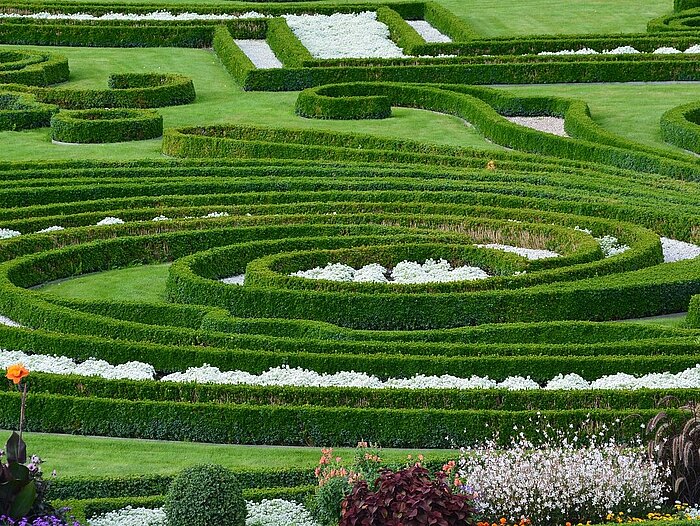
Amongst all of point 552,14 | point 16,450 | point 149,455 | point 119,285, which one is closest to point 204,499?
point 16,450

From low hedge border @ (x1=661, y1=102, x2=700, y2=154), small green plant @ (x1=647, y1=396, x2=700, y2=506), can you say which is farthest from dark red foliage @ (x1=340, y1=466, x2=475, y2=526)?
low hedge border @ (x1=661, y1=102, x2=700, y2=154)

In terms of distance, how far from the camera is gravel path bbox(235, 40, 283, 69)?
169 ft

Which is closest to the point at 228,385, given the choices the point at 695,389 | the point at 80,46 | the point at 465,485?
the point at 465,485

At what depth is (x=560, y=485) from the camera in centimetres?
1590

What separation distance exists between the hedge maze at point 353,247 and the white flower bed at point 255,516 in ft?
3.00

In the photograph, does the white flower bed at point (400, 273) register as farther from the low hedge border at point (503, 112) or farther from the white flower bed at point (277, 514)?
the low hedge border at point (503, 112)

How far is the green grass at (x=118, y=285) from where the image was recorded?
2633 centimetres

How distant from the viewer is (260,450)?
733 inches

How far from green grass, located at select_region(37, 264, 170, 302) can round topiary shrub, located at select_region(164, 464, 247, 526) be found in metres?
11.1

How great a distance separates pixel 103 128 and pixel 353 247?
16971 mm

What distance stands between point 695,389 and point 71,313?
10314mm

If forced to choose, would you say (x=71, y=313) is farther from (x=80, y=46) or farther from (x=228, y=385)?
(x=80, y=46)

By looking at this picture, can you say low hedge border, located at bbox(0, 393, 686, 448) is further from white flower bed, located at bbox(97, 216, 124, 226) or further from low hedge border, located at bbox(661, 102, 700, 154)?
low hedge border, located at bbox(661, 102, 700, 154)

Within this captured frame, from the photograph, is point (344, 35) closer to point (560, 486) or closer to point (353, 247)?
point (353, 247)
